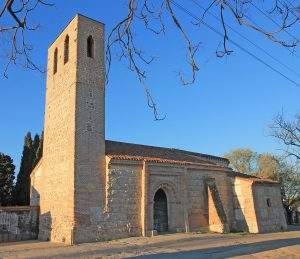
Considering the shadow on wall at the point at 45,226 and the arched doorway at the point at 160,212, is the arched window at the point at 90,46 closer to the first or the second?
the arched doorway at the point at 160,212

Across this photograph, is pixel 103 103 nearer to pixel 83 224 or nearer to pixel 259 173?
pixel 83 224

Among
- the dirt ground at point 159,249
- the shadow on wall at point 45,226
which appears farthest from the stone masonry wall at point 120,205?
the shadow on wall at point 45,226

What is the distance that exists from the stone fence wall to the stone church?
1.98 feet

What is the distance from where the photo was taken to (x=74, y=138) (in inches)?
947

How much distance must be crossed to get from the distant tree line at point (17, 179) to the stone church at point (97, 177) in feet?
16.9

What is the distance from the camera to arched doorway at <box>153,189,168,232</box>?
86.8 feet

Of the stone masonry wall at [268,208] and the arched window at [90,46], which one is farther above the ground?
the arched window at [90,46]

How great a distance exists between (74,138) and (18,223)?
618 centimetres

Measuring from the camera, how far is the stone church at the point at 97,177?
2361cm

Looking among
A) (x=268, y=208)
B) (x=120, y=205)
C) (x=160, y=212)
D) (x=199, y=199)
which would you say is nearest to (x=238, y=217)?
(x=268, y=208)

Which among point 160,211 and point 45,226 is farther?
point 160,211

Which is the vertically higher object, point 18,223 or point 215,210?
point 215,210

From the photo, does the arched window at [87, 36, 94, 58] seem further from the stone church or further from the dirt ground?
the dirt ground

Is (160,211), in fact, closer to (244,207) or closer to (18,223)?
(244,207)
